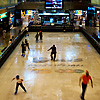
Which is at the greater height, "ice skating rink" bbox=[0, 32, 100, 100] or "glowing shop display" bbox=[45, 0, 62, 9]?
"glowing shop display" bbox=[45, 0, 62, 9]

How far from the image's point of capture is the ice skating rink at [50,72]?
37.0ft

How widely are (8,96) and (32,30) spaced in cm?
2574

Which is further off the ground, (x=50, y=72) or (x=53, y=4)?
(x=53, y=4)

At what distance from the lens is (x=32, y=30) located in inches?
1428

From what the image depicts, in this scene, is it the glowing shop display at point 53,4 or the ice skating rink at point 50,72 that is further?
the glowing shop display at point 53,4

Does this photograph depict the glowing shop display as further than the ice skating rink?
Yes

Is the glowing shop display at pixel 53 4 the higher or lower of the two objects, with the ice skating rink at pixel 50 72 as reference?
higher

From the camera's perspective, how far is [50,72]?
15.0m

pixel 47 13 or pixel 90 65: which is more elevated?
pixel 47 13

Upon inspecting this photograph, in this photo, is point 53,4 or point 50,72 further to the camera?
point 53,4

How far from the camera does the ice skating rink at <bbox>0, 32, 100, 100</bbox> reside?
11289mm

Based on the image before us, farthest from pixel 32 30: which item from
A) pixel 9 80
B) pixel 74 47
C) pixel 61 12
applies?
pixel 9 80

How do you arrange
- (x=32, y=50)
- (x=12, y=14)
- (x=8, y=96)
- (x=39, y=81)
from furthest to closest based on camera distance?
(x=12, y=14) < (x=32, y=50) < (x=39, y=81) < (x=8, y=96)

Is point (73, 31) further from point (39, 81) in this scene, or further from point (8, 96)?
point (8, 96)
